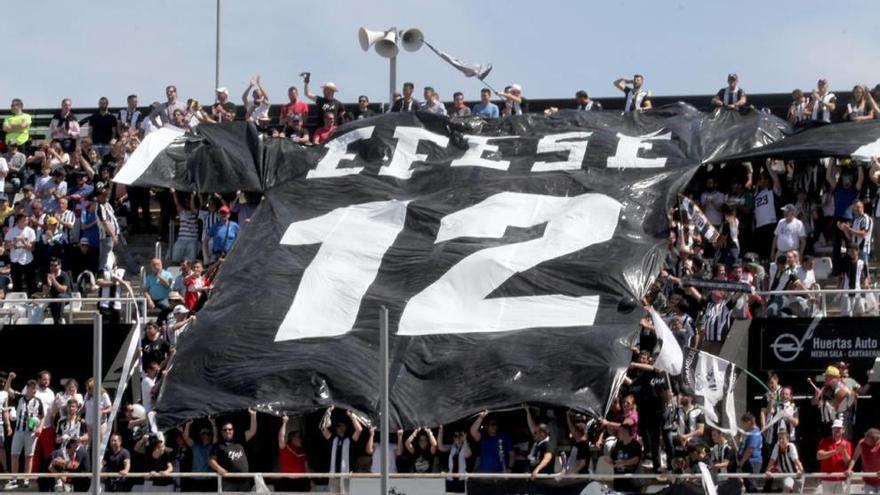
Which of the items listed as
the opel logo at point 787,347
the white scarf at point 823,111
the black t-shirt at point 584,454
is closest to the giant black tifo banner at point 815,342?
the opel logo at point 787,347

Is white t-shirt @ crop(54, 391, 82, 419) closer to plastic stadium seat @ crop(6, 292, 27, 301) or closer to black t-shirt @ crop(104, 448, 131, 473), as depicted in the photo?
black t-shirt @ crop(104, 448, 131, 473)

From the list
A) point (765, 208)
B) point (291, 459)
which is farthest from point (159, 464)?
point (765, 208)

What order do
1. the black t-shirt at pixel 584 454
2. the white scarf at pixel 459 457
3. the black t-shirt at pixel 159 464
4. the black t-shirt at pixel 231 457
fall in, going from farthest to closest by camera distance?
the black t-shirt at pixel 159 464 < the black t-shirt at pixel 231 457 < the white scarf at pixel 459 457 < the black t-shirt at pixel 584 454

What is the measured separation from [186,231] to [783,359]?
8.48 meters

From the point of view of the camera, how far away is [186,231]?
88.0ft

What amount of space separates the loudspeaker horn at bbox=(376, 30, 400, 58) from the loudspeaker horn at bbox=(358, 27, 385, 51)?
0.05 metres

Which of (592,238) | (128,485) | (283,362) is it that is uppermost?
(592,238)

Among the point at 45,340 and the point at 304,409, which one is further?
the point at 45,340

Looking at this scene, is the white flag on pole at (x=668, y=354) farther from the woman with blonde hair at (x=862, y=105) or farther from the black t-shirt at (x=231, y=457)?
the woman with blonde hair at (x=862, y=105)

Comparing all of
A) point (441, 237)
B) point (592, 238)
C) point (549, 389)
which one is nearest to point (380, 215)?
point (441, 237)

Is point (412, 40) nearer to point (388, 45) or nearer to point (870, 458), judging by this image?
point (388, 45)

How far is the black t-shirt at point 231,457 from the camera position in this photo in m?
21.6

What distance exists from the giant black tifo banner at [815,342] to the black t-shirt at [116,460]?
23.5 feet

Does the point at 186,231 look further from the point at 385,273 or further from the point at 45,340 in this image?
the point at 385,273
